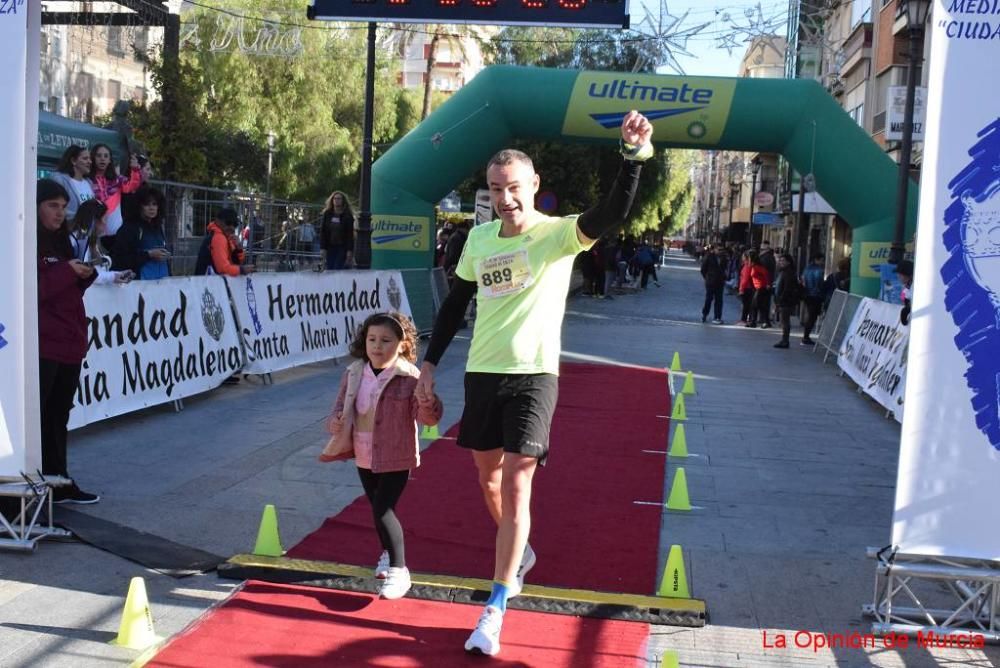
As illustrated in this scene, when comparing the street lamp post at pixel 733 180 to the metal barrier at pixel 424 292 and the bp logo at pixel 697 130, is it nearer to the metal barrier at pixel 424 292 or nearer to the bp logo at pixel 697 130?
the bp logo at pixel 697 130

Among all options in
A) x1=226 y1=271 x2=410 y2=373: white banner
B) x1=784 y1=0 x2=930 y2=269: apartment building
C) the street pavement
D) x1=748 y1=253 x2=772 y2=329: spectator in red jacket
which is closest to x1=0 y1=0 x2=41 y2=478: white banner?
the street pavement

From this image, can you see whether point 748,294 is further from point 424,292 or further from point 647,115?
point 424,292

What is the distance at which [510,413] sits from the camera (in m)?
4.54

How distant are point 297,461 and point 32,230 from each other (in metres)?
3.18

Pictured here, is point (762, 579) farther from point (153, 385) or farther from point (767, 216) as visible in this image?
point (767, 216)

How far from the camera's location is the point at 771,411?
11898mm

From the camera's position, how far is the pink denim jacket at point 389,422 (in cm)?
502

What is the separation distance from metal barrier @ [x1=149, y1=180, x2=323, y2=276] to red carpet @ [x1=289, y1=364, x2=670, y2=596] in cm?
926

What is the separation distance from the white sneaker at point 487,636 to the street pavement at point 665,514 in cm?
63

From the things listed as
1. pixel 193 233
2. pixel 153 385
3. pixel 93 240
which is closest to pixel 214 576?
pixel 93 240

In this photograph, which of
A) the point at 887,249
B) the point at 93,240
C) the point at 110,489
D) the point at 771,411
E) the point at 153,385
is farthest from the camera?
the point at 887,249

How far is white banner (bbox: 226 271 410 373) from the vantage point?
11820 mm

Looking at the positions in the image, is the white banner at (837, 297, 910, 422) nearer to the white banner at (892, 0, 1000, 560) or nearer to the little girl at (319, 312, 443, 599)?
the white banner at (892, 0, 1000, 560)

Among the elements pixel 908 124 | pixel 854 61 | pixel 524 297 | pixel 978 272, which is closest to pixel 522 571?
pixel 524 297
